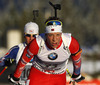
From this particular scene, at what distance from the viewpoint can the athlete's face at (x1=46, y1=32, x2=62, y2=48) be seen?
13.7 ft

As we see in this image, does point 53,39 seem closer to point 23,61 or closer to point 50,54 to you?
point 50,54

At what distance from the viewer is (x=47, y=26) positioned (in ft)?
14.3

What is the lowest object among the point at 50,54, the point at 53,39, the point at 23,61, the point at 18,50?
the point at 18,50

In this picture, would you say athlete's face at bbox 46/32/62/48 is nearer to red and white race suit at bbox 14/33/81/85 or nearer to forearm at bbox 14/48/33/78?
red and white race suit at bbox 14/33/81/85

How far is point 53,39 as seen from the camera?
4.18 m

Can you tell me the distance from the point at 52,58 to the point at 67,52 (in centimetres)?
26

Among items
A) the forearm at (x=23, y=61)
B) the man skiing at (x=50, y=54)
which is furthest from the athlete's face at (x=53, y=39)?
the forearm at (x=23, y=61)

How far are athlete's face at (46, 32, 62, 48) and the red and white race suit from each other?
0.37 ft

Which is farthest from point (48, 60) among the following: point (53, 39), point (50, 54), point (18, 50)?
point (18, 50)

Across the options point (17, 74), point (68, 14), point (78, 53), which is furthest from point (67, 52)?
point (68, 14)

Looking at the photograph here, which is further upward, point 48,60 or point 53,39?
point 53,39

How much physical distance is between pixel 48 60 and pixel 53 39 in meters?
0.41

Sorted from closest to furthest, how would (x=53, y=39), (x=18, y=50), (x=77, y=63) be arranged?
(x=53, y=39) → (x=77, y=63) → (x=18, y=50)

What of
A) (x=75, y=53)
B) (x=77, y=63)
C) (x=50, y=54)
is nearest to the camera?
(x=50, y=54)
